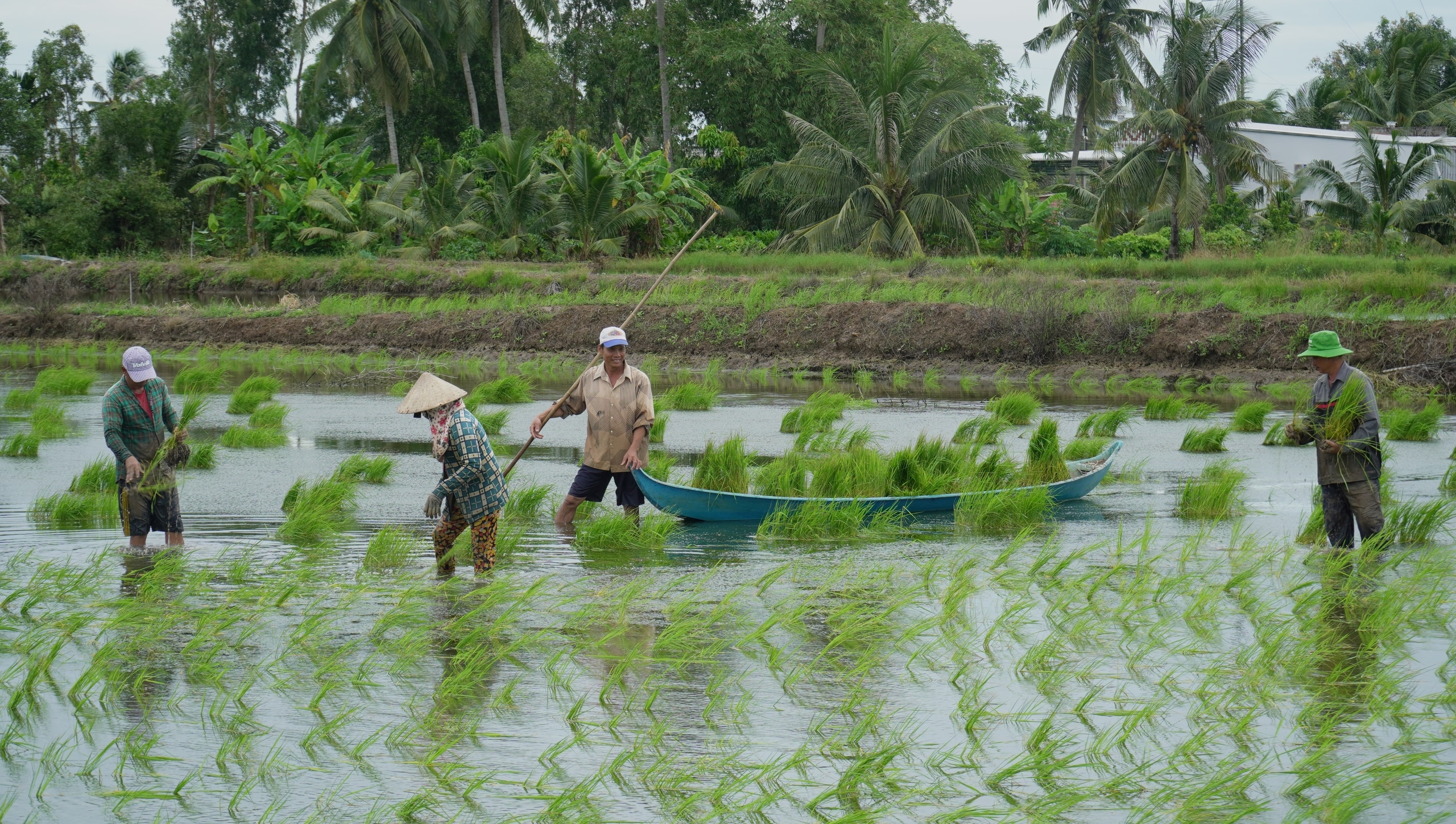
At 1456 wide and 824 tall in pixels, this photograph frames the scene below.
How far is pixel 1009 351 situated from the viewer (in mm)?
21828

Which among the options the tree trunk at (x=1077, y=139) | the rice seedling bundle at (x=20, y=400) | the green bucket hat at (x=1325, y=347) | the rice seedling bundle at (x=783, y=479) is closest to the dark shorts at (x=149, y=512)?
the rice seedling bundle at (x=783, y=479)

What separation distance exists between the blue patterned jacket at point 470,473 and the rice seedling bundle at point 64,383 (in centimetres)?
1302

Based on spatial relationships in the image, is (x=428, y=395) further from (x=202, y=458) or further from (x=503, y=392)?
(x=503, y=392)

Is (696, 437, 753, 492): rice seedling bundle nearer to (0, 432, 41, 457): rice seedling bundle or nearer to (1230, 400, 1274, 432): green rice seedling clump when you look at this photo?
(0, 432, 41, 457): rice seedling bundle

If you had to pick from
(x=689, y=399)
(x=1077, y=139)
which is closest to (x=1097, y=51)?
(x=1077, y=139)

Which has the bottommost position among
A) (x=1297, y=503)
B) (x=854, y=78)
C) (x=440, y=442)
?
(x=1297, y=503)

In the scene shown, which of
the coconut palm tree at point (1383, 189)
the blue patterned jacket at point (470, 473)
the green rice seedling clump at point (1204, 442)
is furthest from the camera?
the coconut palm tree at point (1383, 189)

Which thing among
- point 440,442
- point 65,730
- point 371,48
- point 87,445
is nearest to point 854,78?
point 371,48

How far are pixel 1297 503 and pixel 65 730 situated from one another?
8.57m

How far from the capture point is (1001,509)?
29.8 feet

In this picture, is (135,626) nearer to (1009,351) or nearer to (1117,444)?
(1117,444)

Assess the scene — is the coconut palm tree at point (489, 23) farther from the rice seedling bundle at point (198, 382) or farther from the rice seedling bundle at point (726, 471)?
the rice seedling bundle at point (726, 471)

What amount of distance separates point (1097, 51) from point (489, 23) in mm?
19021

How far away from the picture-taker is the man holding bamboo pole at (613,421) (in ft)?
27.4
